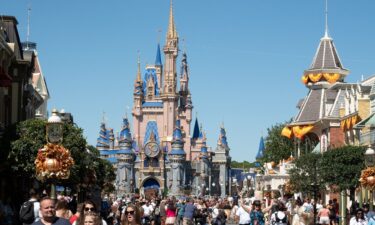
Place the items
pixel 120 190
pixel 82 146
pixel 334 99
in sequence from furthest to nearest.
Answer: pixel 120 190, pixel 334 99, pixel 82 146

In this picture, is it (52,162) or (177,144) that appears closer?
(52,162)

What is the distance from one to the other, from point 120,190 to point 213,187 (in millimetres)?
31021

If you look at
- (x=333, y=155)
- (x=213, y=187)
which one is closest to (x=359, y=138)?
(x=333, y=155)

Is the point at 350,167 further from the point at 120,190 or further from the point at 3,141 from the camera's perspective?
the point at 120,190

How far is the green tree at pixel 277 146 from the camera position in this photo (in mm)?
97250

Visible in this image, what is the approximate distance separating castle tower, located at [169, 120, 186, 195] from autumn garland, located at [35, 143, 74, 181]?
132546 mm

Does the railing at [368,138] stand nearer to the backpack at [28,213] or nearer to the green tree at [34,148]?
the green tree at [34,148]

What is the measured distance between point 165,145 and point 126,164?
12756mm

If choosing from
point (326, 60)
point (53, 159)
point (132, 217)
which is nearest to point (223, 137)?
point (326, 60)

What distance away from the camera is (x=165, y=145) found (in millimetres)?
164625

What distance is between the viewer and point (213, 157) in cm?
18450

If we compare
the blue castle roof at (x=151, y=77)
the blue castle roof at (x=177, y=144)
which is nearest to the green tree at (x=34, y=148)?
the blue castle roof at (x=177, y=144)

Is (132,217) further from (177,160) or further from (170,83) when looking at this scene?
(170,83)

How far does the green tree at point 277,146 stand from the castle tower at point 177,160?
54815 millimetres
